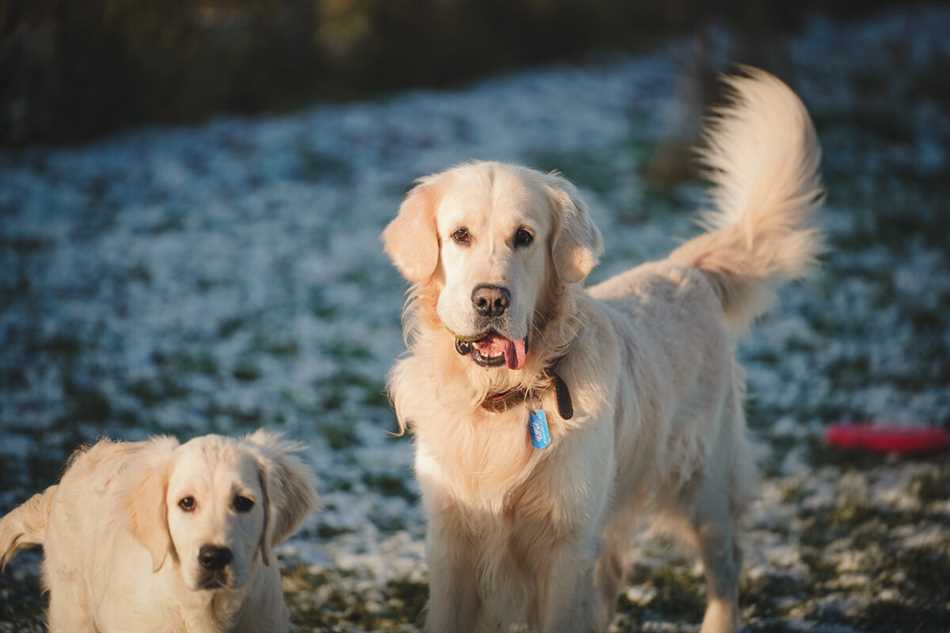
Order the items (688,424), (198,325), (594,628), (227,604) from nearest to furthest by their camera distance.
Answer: (227,604) → (594,628) → (688,424) → (198,325)

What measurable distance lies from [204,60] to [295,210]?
11.3 feet

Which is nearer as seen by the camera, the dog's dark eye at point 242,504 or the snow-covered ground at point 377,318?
the dog's dark eye at point 242,504

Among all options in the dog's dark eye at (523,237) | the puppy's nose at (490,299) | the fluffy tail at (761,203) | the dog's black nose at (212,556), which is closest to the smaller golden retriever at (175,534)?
the dog's black nose at (212,556)

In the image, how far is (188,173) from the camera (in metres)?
11.3

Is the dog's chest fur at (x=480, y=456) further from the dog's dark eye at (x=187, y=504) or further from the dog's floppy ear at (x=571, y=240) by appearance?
the dog's dark eye at (x=187, y=504)

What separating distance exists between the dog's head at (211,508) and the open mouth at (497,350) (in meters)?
0.75

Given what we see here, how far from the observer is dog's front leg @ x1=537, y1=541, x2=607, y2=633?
357 cm

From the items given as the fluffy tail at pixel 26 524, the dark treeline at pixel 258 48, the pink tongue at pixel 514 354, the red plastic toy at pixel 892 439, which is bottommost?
the red plastic toy at pixel 892 439

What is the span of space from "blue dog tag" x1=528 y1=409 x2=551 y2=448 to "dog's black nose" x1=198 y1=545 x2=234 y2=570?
109 centimetres

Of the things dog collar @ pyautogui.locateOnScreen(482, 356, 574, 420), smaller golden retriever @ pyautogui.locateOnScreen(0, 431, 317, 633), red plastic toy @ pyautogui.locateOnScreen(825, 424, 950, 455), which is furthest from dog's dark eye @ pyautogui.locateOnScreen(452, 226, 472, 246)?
red plastic toy @ pyautogui.locateOnScreen(825, 424, 950, 455)

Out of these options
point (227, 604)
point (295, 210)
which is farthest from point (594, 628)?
point (295, 210)

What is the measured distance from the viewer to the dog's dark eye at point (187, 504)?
317 cm

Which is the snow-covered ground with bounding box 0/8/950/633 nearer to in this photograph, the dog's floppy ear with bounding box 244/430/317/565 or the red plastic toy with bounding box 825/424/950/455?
the red plastic toy with bounding box 825/424/950/455

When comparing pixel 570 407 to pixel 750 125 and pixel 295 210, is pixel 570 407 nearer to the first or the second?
pixel 750 125
